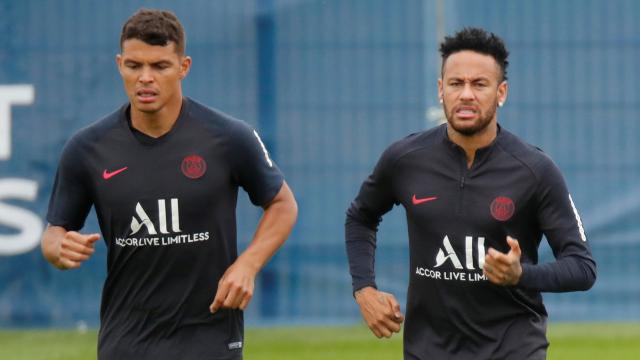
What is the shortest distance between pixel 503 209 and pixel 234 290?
1.05m

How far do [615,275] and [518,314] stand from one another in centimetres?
566

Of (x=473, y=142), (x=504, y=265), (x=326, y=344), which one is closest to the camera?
(x=504, y=265)

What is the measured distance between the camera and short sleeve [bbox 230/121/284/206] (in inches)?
237

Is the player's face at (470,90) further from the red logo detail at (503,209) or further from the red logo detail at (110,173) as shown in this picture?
the red logo detail at (110,173)

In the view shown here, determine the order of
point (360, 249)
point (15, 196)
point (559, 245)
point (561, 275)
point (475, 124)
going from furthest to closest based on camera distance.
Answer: point (15, 196) → point (360, 249) → point (475, 124) → point (559, 245) → point (561, 275)

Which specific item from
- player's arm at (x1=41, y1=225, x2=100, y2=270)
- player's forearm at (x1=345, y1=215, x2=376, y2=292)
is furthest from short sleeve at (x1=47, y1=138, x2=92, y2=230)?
player's forearm at (x1=345, y1=215, x2=376, y2=292)

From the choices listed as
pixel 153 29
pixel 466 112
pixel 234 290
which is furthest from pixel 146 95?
pixel 466 112

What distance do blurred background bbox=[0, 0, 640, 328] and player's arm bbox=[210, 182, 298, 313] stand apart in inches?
204

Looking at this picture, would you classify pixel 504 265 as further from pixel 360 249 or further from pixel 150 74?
pixel 150 74

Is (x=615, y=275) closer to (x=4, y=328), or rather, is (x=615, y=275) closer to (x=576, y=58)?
(x=576, y=58)

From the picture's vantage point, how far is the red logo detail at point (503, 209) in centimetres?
584

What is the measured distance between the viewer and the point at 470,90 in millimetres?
5902

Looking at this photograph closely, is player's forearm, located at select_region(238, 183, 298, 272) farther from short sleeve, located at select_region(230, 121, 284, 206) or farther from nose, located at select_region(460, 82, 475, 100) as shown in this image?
nose, located at select_region(460, 82, 475, 100)

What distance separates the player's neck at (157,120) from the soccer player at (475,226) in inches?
35.8
